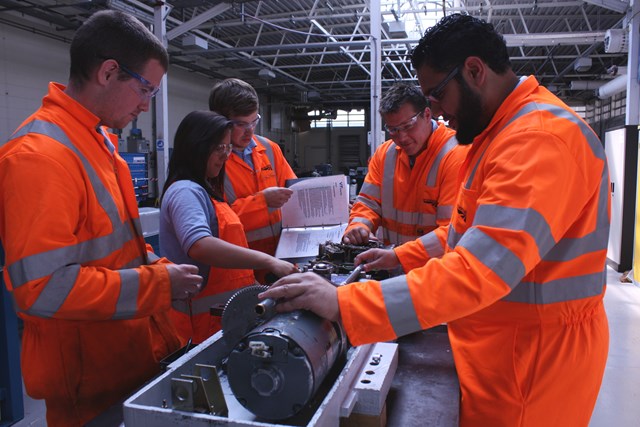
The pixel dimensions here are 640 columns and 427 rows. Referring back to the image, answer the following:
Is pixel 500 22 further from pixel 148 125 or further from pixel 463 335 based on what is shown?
pixel 463 335

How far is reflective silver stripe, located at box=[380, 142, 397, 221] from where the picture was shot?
2.44 metres

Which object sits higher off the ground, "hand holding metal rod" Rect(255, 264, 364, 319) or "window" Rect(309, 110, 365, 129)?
"window" Rect(309, 110, 365, 129)

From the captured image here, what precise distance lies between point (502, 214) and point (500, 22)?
29.3 feet

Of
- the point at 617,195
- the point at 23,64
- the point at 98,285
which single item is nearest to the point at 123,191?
the point at 98,285

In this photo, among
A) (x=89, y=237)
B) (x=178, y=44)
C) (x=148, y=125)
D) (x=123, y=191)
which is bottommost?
(x=89, y=237)

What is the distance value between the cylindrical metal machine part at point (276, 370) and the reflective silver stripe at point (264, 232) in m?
1.37

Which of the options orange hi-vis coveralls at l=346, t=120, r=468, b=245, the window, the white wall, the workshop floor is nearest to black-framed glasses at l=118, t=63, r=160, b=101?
orange hi-vis coveralls at l=346, t=120, r=468, b=245

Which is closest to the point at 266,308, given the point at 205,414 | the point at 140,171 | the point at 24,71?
the point at 205,414

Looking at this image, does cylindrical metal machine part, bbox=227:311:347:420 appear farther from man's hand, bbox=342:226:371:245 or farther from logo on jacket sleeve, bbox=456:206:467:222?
man's hand, bbox=342:226:371:245

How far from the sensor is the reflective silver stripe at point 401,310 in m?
1.02

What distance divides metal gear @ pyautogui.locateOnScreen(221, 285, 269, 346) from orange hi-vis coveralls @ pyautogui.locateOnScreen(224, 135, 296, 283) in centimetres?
111

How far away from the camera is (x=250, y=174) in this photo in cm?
243

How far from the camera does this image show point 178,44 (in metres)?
9.76

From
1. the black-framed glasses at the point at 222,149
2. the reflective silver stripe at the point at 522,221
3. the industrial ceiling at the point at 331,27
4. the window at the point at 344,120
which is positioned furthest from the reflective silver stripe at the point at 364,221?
the window at the point at 344,120
